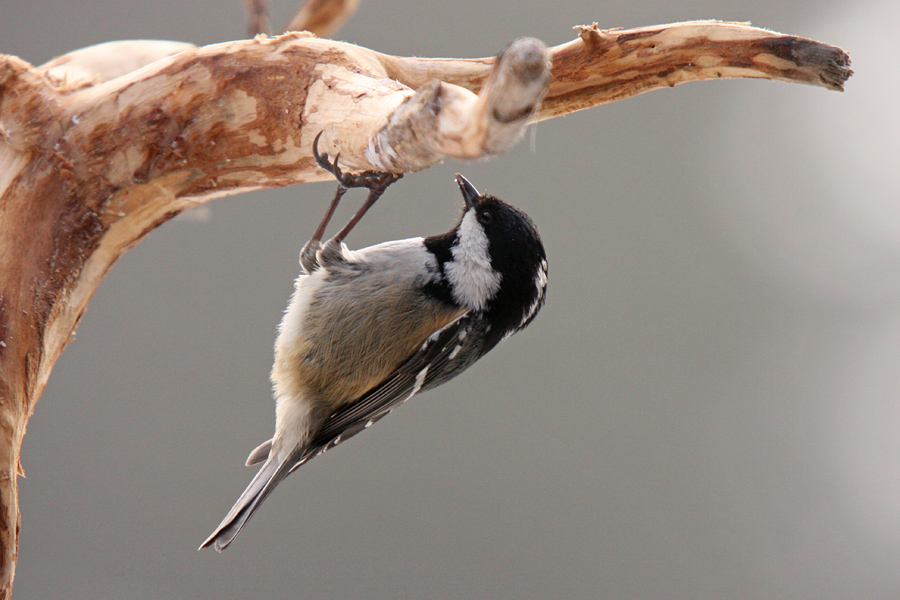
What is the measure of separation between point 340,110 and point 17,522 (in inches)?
27.4

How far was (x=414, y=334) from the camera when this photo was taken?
1.06m

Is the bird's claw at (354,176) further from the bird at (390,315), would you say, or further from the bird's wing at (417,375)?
the bird's wing at (417,375)

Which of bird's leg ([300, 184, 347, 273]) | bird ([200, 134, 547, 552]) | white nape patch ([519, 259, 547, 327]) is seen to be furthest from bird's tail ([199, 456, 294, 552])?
white nape patch ([519, 259, 547, 327])

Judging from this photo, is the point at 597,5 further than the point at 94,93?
Yes

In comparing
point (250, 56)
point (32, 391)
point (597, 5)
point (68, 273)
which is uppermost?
point (597, 5)

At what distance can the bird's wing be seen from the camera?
1053 millimetres

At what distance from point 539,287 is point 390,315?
25 cm

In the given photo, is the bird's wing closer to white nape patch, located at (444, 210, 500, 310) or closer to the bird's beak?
white nape patch, located at (444, 210, 500, 310)

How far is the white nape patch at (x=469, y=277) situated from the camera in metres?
1.06

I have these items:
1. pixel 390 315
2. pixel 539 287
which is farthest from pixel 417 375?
pixel 539 287

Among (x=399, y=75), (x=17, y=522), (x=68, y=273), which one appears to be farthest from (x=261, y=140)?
(x=17, y=522)

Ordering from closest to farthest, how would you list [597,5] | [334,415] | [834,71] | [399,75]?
[834,71], [399,75], [334,415], [597,5]

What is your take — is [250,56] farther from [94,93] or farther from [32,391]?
[32,391]

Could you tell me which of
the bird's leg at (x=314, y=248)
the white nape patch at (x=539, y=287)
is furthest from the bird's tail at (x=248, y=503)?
the white nape patch at (x=539, y=287)
